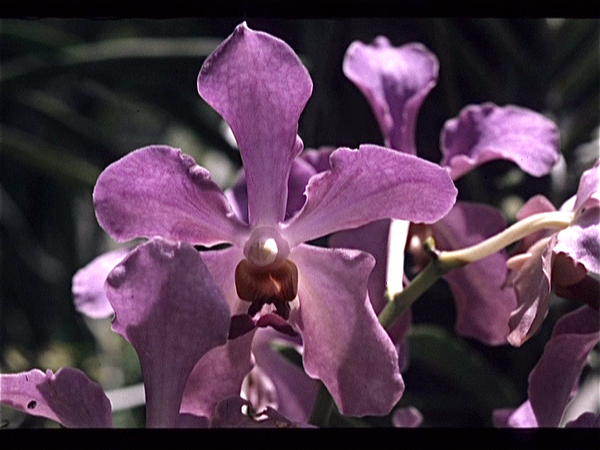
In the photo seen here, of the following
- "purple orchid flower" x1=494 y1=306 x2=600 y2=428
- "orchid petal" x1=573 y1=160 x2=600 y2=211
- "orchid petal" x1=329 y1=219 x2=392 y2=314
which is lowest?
"purple orchid flower" x1=494 y1=306 x2=600 y2=428

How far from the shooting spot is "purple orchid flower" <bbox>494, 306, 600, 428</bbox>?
564 millimetres

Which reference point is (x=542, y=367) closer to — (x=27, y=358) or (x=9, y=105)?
(x=27, y=358)

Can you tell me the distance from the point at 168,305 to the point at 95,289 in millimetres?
184

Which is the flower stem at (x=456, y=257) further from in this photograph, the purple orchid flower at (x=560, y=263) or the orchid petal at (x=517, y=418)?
the orchid petal at (x=517, y=418)

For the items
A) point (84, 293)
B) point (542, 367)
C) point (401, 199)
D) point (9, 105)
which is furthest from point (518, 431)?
point (9, 105)

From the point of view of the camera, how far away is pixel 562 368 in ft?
1.86

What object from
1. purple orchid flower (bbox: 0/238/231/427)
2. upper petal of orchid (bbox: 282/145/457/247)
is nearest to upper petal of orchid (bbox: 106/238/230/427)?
purple orchid flower (bbox: 0/238/231/427)

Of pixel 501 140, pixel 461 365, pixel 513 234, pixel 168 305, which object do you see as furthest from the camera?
pixel 461 365

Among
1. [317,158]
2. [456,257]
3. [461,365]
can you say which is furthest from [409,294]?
[461,365]

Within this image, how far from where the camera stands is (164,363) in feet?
1.63

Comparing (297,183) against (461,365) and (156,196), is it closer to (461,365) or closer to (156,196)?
(156,196)

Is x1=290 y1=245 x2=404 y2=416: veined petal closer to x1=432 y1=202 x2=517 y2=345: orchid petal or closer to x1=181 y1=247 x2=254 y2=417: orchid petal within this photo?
x1=181 y1=247 x2=254 y2=417: orchid petal

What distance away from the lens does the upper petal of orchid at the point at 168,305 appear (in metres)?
0.46

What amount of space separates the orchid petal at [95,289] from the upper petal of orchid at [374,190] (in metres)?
0.17
